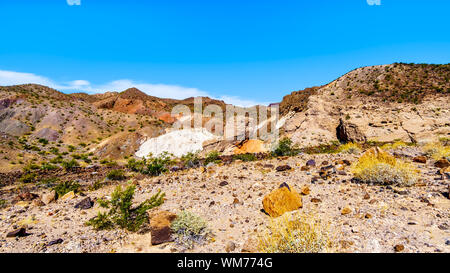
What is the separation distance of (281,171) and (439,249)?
5.12 m

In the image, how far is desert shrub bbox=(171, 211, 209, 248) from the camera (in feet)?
12.9

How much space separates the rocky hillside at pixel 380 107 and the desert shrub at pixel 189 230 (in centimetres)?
1510

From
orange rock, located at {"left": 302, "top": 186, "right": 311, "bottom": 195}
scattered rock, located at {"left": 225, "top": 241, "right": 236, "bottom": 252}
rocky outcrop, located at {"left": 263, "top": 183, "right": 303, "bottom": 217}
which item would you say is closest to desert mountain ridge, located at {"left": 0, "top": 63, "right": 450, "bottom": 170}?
orange rock, located at {"left": 302, "top": 186, "right": 311, "bottom": 195}

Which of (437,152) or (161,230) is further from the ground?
(437,152)

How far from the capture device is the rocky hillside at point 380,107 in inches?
618

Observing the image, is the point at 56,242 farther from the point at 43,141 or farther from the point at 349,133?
the point at 43,141

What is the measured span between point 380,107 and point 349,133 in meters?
3.71

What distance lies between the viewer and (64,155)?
2508cm

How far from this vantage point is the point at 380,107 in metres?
18.2

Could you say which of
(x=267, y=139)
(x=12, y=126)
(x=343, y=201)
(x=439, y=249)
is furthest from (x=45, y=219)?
(x=12, y=126)

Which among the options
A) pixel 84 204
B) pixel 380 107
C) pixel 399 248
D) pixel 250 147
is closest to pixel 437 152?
pixel 399 248

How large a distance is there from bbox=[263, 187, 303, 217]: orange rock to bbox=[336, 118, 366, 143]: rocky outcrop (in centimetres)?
1421

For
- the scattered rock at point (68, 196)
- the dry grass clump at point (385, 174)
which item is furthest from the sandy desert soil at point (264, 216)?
the scattered rock at point (68, 196)

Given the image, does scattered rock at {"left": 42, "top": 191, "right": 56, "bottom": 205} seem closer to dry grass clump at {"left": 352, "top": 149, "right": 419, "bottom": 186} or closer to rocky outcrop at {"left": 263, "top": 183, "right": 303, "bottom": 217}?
rocky outcrop at {"left": 263, "top": 183, "right": 303, "bottom": 217}
